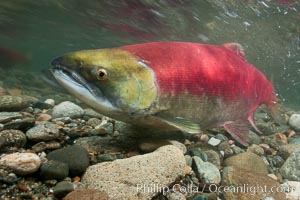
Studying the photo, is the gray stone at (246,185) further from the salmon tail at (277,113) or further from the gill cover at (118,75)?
the salmon tail at (277,113)

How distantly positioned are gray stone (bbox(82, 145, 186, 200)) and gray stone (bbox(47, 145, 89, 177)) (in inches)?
3.2

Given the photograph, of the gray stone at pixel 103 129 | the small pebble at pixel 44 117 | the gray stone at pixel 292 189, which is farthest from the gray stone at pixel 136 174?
the small pebble at pixel 44 117

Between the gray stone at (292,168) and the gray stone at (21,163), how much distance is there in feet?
11.3

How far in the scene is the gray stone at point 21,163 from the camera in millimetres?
2543

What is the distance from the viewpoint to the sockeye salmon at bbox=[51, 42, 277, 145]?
2754 mm

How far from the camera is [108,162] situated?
2.87 meters

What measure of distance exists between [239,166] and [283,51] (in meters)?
17.3

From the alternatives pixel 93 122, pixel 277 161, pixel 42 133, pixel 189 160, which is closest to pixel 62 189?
pixel 42 133

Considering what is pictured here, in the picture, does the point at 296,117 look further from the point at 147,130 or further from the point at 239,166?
the point at 147,130

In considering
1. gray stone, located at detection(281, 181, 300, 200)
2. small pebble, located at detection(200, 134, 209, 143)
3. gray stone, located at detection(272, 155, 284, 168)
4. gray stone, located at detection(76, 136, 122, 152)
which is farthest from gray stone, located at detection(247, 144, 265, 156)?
gray stone, located at detection(76, 136, 122, 152)

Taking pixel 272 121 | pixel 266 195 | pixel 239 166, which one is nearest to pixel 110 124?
pixel 239 166

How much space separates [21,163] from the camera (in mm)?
2559

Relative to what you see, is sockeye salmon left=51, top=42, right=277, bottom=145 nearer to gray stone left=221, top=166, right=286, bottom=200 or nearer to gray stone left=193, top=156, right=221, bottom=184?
gray stone left=193, top=156, right=221, bottom=184

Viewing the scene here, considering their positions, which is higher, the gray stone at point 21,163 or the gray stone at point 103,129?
the gray stone at point 21,163
